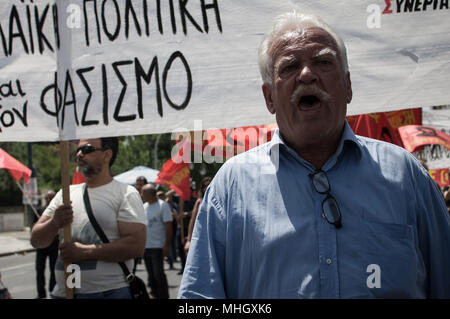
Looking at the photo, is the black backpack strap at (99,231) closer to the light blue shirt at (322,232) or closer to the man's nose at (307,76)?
the light blue shirt at (322,232)

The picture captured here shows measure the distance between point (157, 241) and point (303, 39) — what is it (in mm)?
5778

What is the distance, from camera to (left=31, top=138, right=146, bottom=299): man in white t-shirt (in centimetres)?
308

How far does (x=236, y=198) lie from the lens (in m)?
1.66

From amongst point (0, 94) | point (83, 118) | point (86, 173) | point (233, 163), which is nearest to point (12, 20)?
point (0, 94)

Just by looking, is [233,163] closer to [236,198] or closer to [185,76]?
[236,198]

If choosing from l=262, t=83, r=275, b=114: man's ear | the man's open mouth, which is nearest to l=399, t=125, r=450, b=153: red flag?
l=262, t=83, r=275, b=114: man's ear

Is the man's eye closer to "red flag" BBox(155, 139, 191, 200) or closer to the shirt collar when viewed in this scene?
the shirt collar

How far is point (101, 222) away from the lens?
10.5ft

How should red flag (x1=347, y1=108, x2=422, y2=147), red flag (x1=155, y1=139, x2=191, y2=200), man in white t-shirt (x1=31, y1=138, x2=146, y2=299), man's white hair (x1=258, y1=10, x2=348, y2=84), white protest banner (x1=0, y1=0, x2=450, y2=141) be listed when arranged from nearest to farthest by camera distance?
man's white hair (x1=258, y1=10, x2=348, y2=84), white protest banner (x1=0, y1=0, x2=450, y2=141), man in white t-shirt (x1=31, y1=138, x2=146, y2=299), red flag (x1=347, y1=108, x2=422, y2=147), red flag (x1=155, y1=139, x2=191, y2=200)

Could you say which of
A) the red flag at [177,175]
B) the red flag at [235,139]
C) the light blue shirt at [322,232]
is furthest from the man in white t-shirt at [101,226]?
the red flag at [177,175]

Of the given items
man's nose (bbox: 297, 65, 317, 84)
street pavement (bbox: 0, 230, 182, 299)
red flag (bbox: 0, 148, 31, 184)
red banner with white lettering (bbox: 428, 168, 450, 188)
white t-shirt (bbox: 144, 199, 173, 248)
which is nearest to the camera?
man's nose (bbox: 297, 65, 317, 84)

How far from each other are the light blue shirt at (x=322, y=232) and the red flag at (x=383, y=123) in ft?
7.58

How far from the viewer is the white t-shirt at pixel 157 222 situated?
7080 millimetres

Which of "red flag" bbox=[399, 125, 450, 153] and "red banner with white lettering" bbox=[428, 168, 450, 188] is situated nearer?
"red flag" bbox=[399, 125, 450, 153]
